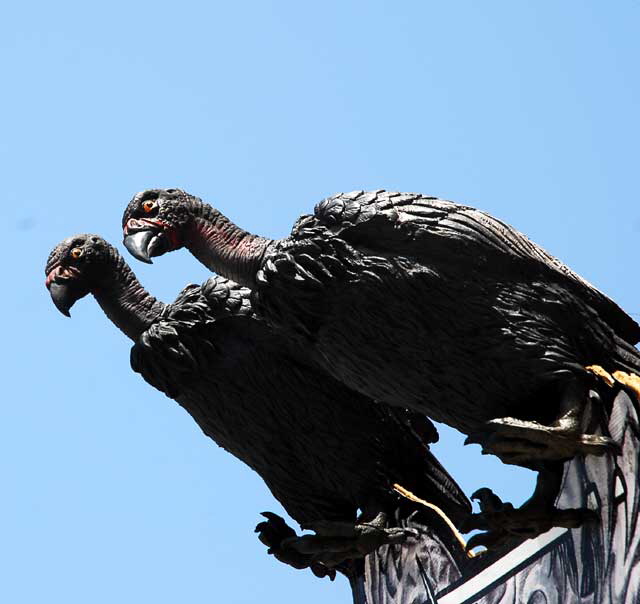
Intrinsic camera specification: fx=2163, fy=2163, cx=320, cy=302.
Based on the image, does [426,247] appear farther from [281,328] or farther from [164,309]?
[164,309]

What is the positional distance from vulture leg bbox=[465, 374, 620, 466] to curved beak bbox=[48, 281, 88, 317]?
2.22m

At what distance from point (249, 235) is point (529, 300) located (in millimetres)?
1165

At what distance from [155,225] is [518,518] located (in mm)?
1851

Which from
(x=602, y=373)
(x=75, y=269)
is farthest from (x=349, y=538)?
(x=75, y=269)

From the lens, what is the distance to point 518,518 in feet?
23.4

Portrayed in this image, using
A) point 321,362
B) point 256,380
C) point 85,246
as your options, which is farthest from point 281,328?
point 85,246

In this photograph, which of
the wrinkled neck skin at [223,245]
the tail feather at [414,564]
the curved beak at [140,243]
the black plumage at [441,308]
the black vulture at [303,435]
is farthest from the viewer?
the black vulture at [303,435]

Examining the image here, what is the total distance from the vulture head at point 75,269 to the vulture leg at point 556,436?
88.9 inches

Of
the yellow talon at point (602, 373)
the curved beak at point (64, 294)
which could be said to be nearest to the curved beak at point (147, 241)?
the curved beak at point (64, 294)

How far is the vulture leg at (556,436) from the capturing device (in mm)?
7000

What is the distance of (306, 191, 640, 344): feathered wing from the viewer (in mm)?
7219

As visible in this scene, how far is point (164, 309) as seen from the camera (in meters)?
8.56

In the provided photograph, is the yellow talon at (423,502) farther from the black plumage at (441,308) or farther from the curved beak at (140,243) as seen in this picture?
the curved beak at (140,243)

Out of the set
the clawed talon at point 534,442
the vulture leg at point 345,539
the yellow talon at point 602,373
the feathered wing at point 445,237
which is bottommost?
Answer: the clawed talon at point 534,442
